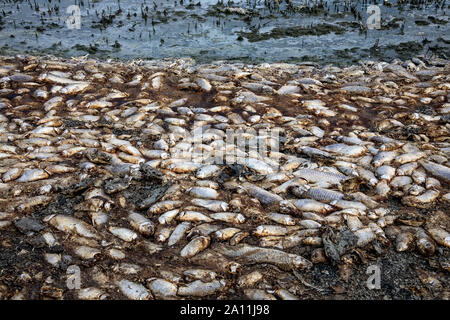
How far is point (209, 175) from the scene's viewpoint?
547cm

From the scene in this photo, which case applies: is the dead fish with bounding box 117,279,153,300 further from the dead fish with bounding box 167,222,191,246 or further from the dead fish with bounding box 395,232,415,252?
the dead fish with bounding box 395,232,415,252

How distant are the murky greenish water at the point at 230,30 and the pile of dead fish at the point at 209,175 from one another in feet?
9.06

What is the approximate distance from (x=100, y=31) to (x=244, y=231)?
33.6 ft

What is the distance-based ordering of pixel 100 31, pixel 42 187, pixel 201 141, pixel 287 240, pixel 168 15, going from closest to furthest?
pixel 287 240, pixel 42 187, pixel 201 141, pixel 100 31, pixel 168 15

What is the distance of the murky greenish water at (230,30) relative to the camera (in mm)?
11141

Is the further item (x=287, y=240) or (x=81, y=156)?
(x=81, y=156)

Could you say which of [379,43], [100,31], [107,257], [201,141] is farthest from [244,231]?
[100,31]

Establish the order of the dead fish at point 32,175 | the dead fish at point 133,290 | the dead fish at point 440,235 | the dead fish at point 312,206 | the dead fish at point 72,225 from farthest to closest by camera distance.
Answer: the dead fish at point 32,175, the dead fish at point 312,206, the dead fish at point 72,225, the dead fish at point 440,235, the dead fish at point 133,290

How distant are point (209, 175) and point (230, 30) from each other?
8.29 metres

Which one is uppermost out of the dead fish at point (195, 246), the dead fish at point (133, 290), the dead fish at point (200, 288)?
the dead fish at point (195, 246)

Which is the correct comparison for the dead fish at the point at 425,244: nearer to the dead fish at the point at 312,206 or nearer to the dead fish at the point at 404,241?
the dead fish at the point at 404,241

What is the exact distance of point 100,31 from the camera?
1262cm

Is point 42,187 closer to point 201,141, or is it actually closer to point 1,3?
point 201,141

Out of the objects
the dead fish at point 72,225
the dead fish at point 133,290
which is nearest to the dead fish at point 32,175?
the dead fish at point 72,225
